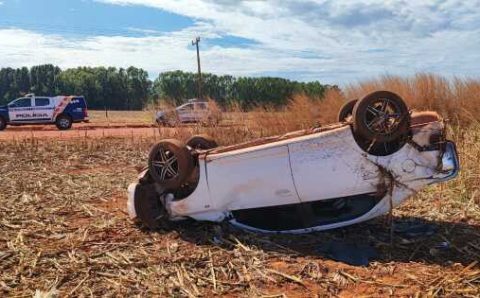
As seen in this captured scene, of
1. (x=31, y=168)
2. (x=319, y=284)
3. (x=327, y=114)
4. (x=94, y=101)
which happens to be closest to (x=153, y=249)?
(x=319, y=284)

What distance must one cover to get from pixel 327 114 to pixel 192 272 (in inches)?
390

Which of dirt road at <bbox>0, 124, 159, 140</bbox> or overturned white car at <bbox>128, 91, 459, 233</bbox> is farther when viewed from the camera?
dirt road at <bbox>0, 124, 159, 140</bbox>

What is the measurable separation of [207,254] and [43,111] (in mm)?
26788

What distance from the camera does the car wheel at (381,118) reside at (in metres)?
4.87

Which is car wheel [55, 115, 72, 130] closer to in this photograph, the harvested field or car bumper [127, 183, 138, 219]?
the harvested field

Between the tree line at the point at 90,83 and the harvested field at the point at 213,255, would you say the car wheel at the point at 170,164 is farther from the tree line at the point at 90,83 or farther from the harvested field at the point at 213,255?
the tree line at the point at 90,83

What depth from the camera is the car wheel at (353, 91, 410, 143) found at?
487 cm

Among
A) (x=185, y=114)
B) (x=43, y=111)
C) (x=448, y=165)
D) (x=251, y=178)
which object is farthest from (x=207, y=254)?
(x=43, y=111)

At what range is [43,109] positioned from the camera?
29.4m

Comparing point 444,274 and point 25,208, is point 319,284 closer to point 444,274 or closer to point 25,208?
point 444,274

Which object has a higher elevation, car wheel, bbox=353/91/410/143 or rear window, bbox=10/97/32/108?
rear window, bbox=10/97/32/108

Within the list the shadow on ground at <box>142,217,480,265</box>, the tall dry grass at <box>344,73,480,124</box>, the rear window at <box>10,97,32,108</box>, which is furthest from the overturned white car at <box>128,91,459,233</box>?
the rear window at <box>10,97,32,108</box>

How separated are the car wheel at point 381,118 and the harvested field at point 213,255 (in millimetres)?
987

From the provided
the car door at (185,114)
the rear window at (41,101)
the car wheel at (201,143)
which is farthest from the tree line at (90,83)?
the car wheel at (201,143)
